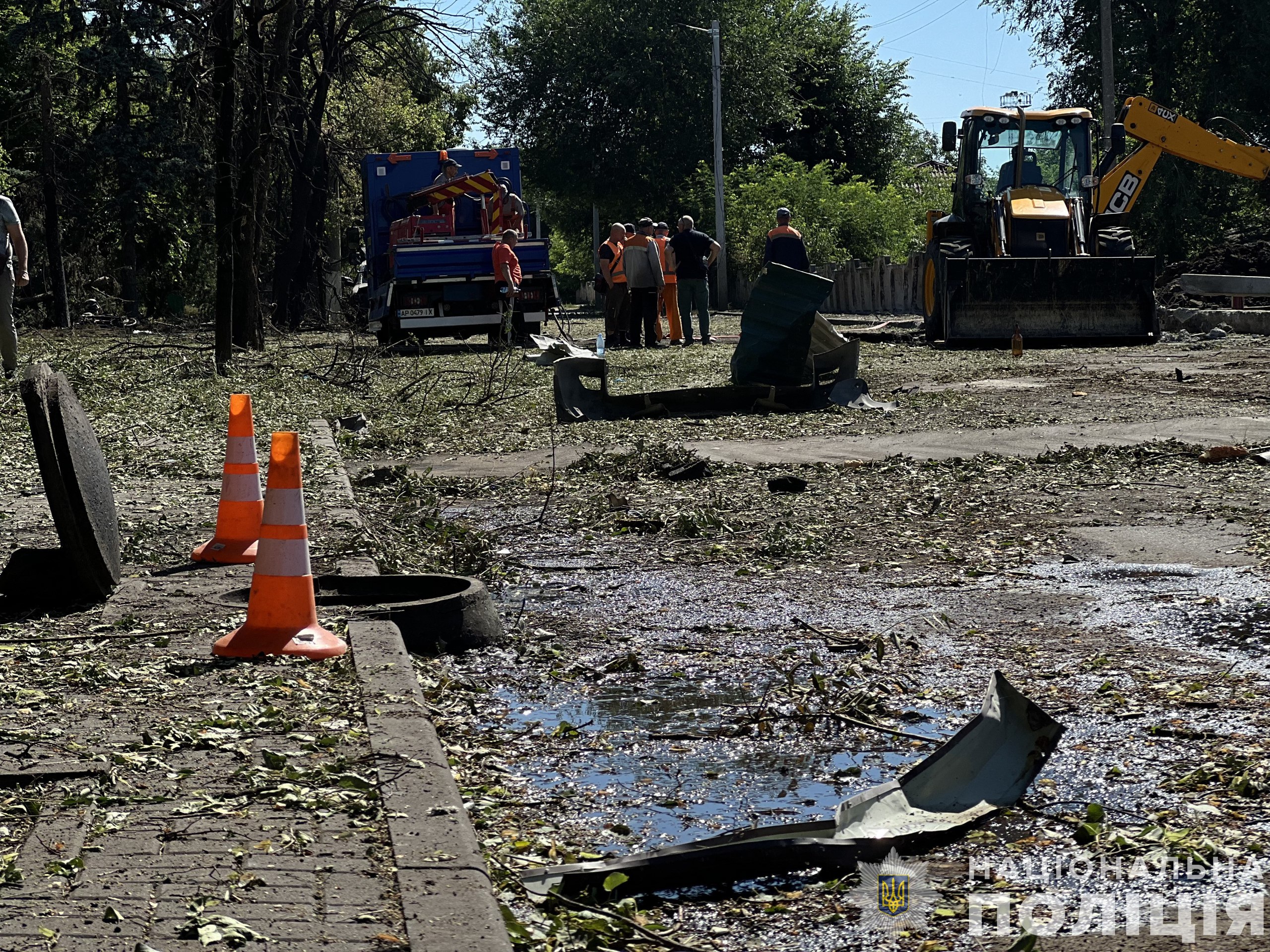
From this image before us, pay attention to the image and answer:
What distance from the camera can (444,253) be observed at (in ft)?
77.4

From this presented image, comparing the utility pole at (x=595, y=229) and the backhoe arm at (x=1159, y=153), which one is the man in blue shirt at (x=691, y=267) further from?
the utility pole at (x=595, y=229)

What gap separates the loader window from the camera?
22.8 meters

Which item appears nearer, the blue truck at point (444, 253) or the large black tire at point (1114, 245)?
the large black tire at point (1114, 245)

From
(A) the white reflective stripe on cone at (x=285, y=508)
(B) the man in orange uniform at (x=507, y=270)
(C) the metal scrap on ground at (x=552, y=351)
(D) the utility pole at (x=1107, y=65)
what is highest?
(D) the utility pole at (x=1107, y=65)

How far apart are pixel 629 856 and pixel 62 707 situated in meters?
2.08

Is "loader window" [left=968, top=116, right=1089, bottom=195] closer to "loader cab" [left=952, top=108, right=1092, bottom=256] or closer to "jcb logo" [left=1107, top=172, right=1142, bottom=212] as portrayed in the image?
"loader cab" [left=952, top=108, right=1092, bottom=256]

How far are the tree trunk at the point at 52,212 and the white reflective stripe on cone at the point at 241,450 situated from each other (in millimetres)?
26827

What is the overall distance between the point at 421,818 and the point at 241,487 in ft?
13.1

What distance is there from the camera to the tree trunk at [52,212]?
31375 millimetres

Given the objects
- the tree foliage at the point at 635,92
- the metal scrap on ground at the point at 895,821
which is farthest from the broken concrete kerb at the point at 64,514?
the tree foliage at the point at 635,92

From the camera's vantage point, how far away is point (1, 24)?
132 feet

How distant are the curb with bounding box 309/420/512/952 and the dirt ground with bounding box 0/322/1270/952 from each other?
0.13m

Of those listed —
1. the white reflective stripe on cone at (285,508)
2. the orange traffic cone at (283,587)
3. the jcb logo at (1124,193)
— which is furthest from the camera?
the jcb logo at (1124,193)

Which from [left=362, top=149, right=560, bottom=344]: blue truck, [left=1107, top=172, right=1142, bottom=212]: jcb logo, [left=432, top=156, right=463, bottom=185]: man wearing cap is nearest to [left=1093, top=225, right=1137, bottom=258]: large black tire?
[left=1107, top=172, right=1142, bottom=212]: jcb logo
